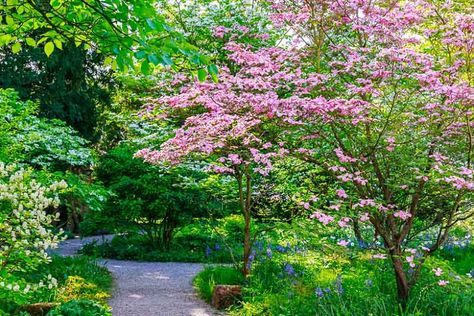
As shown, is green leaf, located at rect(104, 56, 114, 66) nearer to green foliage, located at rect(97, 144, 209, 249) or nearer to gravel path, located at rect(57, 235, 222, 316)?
gravel path, located at rect(57, 235, 222, 316)

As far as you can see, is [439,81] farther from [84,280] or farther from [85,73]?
[85,73]

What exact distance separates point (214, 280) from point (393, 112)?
12.8 feet

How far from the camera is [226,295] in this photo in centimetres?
649

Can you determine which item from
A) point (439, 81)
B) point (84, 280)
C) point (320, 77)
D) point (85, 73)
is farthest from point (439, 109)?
point (85, 73)

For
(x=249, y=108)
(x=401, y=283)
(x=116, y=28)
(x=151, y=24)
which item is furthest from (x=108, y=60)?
(x=401, y=283)

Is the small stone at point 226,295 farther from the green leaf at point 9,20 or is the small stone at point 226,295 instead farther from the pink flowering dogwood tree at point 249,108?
the green leaf at point 9,20

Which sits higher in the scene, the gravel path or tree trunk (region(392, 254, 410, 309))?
tree trunk (region(392, 254, 410, 309))

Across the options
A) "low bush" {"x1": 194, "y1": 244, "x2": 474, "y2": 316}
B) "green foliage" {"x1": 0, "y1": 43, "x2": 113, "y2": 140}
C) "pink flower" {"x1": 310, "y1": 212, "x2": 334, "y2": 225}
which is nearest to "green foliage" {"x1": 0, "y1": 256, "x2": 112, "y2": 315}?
"low bush" {"x1": 194, "y1": 244, "x2": 474, "y2": 316}

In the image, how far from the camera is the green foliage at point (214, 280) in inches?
277

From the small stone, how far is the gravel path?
14 centimetres

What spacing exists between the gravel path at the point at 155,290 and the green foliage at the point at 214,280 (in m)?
0.14

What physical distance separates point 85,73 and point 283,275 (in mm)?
11888

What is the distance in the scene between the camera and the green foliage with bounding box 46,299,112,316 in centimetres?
457

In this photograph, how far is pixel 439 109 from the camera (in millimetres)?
4453
